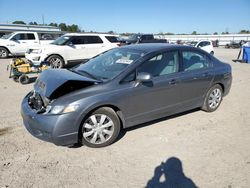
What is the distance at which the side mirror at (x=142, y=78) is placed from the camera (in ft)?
12.1

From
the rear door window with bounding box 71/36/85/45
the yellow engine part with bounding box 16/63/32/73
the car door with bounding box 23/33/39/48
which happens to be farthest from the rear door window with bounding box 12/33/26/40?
the yellow engine part with bounding box 16/63/32/73

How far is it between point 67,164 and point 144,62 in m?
2.07

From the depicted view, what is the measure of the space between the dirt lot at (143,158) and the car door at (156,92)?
1.19 ft

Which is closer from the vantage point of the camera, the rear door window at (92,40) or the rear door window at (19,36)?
the rear door window at (92,40)

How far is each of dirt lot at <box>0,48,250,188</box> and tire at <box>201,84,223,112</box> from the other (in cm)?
42

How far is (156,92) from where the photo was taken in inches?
159

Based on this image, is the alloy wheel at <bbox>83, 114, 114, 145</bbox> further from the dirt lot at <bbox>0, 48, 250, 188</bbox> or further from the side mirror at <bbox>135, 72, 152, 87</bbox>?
→ the side mirror at <bbox>135, 72, 152, 87</bbox>

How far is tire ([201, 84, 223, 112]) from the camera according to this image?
505 centimetres

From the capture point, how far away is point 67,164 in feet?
10.5

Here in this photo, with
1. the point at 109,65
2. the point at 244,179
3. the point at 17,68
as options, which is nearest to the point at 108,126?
the point at 109,65

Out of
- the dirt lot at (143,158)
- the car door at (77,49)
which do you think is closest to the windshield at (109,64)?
the dirt lot at (143,158)

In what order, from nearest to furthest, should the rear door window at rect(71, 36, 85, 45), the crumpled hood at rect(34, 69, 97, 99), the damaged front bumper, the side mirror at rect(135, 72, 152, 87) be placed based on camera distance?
the damaged front bumper < the crumpled hood at rect(34, 69, 97, 99) < the side mirror at rect(135, 72, 152, 87) < the rear door window at rect(71, 36, 85, 45)

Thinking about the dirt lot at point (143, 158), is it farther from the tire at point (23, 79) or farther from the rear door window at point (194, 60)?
the tire at point (23, 79)

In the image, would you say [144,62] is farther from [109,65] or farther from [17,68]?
[17,68]
